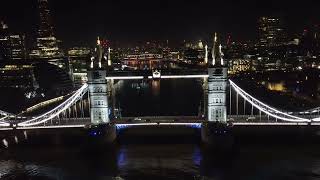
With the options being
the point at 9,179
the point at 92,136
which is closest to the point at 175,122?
the point at 92,136

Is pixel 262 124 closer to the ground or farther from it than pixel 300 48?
closer to the ground

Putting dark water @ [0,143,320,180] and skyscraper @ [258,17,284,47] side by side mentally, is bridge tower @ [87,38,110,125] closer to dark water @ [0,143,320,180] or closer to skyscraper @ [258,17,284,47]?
dark water @ [0,143,320,180]

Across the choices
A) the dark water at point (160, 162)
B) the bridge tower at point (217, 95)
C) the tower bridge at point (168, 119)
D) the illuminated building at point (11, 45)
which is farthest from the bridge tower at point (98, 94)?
the illuminated building at point (11, 45)

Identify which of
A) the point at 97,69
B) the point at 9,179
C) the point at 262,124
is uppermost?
the point at 97,69

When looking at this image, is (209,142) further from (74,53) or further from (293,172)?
(74,53)

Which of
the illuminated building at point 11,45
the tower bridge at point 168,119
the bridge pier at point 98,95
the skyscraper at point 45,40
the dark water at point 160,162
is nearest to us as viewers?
the dark water at point 160,162

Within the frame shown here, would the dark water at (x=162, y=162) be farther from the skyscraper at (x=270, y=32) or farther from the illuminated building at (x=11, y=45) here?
the skyscraper at (x=270, y=32)

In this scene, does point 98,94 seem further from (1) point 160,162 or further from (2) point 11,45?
(2) point 11,45
